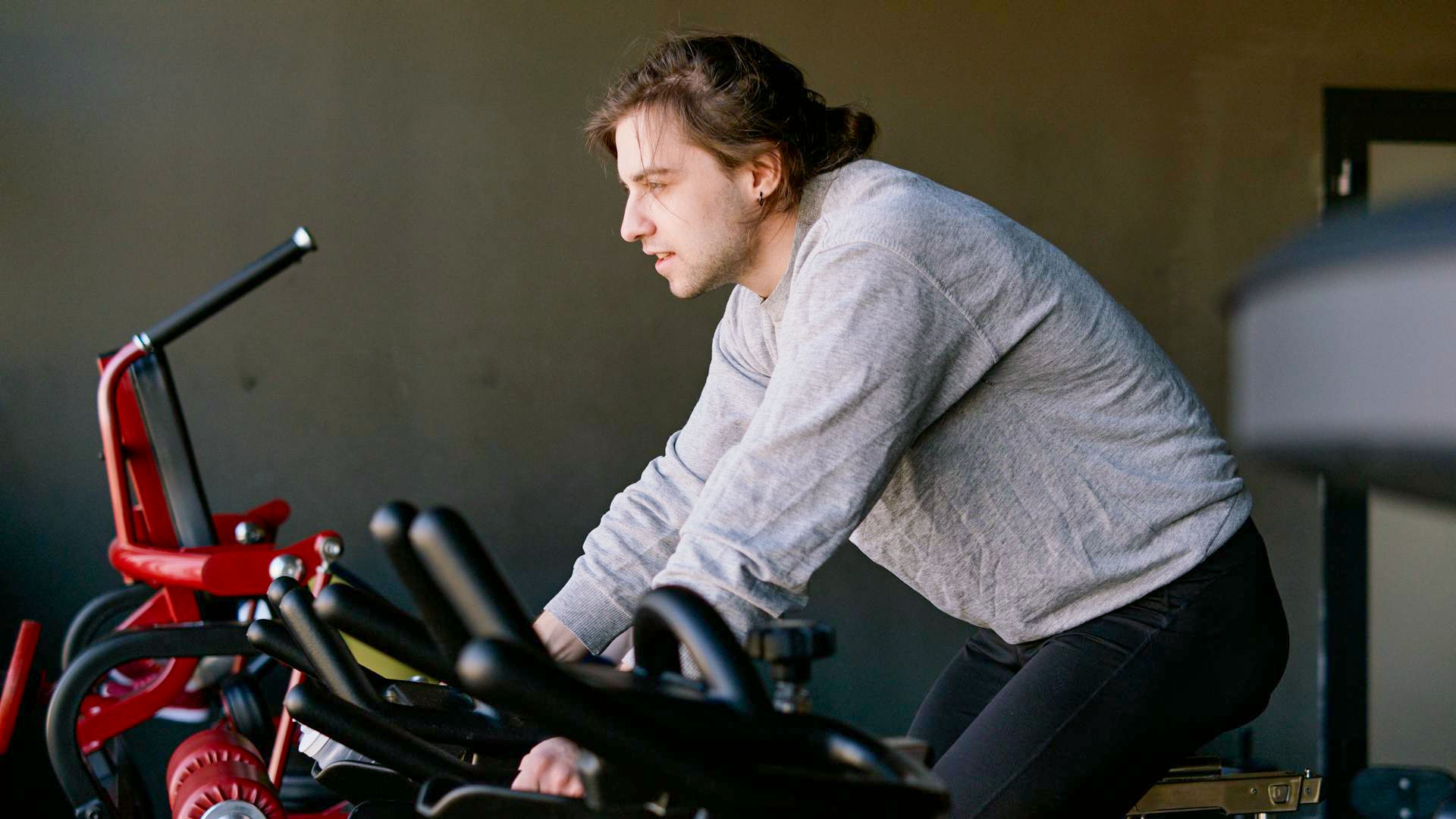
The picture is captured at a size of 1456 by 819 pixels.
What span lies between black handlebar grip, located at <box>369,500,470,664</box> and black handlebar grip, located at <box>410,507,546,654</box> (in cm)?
1

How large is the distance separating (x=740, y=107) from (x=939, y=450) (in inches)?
16.1

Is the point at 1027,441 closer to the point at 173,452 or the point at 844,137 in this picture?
the point at 844,137

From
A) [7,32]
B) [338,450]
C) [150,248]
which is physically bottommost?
[338,450]

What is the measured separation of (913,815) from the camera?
1.87 ft

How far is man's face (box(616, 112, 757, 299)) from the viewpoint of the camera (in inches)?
51.8

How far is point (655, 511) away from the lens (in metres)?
1.46

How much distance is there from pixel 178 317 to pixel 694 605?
244cm

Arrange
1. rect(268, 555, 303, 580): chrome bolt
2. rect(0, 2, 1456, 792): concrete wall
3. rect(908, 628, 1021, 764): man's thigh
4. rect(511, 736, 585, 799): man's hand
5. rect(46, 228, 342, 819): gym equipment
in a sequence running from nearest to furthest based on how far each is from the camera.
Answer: rect(511, 736, 585, 799): man's hand < rect(908, 628, 1021, 764): man's thigh < rect(268, 555, 303, 580): chrome bolt < rect(46, 228, 342, 819): gym equipment < rect(0, 2, 1456, 792): concrete wall

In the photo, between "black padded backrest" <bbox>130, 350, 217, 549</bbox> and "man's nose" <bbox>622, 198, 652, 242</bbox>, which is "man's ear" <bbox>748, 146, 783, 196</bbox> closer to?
"man's nose" <bbox>622, 198, 652, 242</bbox>

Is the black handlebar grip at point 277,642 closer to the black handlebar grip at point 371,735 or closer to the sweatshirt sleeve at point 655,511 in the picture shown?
the black handlebar grip at point 371,735

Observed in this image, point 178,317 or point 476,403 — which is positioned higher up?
point 178,317

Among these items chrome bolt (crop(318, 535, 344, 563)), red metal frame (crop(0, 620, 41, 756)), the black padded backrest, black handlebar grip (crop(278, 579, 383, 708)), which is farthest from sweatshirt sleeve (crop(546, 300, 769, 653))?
red metal frame (crop(0, 620, 41, 756))

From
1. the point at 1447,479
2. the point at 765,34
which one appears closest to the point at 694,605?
the point at 1447,479

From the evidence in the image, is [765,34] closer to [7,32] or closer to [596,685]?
[7,32]
